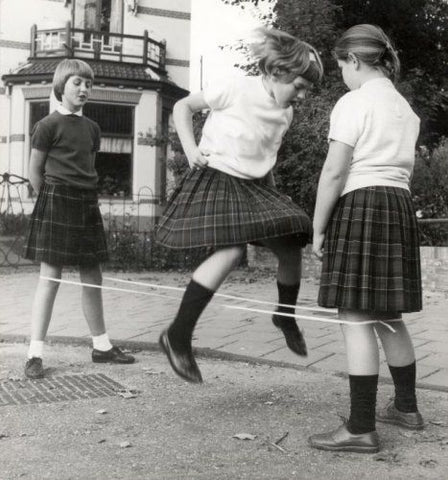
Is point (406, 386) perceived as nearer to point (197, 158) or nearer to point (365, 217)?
point (365, 217)

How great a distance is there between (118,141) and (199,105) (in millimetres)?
15448

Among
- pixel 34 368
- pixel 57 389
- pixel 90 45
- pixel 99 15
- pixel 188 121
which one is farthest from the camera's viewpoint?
pixel 99 15

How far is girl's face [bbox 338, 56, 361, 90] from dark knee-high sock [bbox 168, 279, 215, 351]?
109 cm

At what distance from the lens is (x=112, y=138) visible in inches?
714

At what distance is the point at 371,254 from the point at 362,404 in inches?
24.5

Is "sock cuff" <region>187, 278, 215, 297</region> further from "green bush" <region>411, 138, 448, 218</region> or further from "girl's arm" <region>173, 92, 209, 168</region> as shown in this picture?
"green bush" <region>411, 138, 448, 218</region>

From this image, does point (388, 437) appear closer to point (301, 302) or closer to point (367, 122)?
point (367, 122)

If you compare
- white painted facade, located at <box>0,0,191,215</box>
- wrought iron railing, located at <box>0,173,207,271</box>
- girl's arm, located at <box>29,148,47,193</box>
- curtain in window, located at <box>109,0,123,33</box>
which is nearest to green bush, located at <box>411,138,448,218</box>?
wrought iron railing, located at <box>0,173,207,271</box>


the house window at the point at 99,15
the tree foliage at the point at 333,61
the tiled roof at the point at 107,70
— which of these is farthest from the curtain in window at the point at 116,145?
the tree foliage at the point at 333,61

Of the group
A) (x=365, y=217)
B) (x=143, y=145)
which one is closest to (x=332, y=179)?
(x=365, y=217)

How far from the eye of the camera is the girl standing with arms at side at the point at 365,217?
9.33 ft

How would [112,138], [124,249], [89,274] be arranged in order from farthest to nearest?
1. [112,138]
2. [124,249]
3. [89,274]

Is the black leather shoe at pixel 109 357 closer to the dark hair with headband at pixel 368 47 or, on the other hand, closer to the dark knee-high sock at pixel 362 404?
the dark knee-high sock at pixel 362 404

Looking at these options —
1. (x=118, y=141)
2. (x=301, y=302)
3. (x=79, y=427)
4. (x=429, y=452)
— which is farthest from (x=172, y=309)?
(x=118, y=141)
